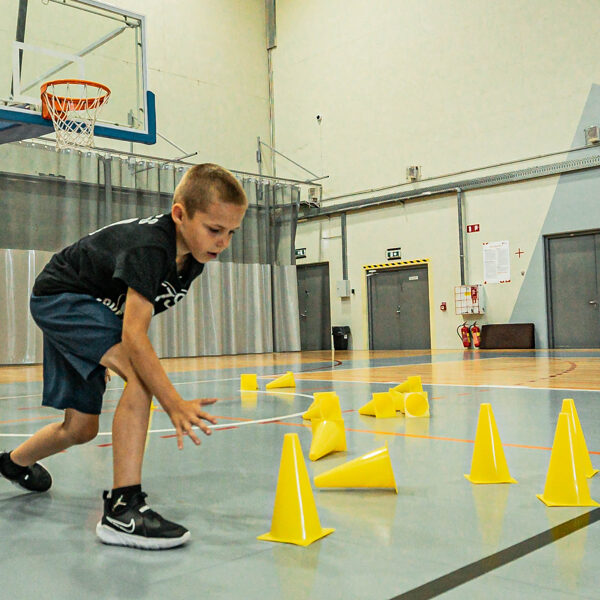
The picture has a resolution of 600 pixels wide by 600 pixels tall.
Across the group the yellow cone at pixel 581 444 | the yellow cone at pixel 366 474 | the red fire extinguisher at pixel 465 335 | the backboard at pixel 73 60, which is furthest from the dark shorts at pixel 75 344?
the red fire extinguisher at pixel 465 335

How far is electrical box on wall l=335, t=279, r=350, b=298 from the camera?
744 inches

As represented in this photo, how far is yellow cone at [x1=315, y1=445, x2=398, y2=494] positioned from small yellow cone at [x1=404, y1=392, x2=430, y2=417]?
2196 mm

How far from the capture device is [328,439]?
11.5ft

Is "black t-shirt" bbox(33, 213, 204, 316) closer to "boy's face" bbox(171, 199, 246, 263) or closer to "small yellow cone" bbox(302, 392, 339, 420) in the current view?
"boy's face" bbox(171, 199, 246, 263)

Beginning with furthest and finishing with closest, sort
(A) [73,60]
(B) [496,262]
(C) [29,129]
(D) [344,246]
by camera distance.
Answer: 1. (D) [344,246]
2. (B) [496,262]
3. (A) [73,60]
4. (C) [29,129]

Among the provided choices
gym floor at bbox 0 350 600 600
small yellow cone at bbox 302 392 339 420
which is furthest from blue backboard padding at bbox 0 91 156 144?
small yellow cone at bbox 302 392 339 420

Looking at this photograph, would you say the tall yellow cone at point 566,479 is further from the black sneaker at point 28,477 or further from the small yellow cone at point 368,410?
the small yellow cone at point 368,410

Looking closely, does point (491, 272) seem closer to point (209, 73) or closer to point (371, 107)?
point (371, 107)

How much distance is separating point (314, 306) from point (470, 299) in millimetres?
5437

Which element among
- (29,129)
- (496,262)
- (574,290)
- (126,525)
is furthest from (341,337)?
(126,525)

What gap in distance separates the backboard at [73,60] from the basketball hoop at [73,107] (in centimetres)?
11

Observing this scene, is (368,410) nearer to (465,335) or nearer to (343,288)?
(465,335)

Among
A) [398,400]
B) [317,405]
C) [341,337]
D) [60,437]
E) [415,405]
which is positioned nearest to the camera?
[60,437]

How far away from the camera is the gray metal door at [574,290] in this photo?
577 inches
